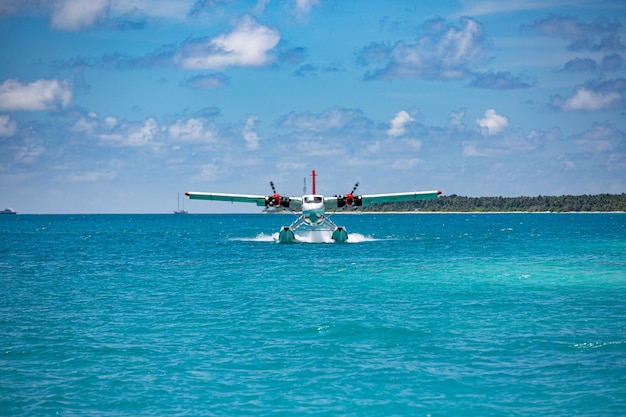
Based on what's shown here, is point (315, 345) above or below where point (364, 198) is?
below

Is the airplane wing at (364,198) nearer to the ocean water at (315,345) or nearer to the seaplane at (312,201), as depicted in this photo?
the seaplane at (312,201)

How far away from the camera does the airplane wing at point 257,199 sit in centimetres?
5594

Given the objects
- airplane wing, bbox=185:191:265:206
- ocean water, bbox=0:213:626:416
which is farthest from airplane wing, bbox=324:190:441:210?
ocean water, bbox=0:213:626:416

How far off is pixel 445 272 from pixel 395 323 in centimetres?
1581

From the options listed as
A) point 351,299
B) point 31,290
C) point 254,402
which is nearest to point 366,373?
point 254,402

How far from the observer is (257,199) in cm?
5869

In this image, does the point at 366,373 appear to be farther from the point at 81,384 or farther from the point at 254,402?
the point at 81,384

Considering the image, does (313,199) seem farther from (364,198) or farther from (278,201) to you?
(364,198)

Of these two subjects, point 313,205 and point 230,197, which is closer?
point 313,205

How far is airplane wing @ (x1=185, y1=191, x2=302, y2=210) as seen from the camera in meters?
55.9

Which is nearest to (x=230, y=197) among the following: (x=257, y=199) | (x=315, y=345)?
(x=257, y=199)

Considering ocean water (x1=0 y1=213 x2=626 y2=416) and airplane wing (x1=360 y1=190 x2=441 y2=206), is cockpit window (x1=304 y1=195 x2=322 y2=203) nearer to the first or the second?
airplane wing (x1=360 y1=190 x2=441 y2=206)

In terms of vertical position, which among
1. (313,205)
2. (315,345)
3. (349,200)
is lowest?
(315,345)

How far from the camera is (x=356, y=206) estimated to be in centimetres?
5691
